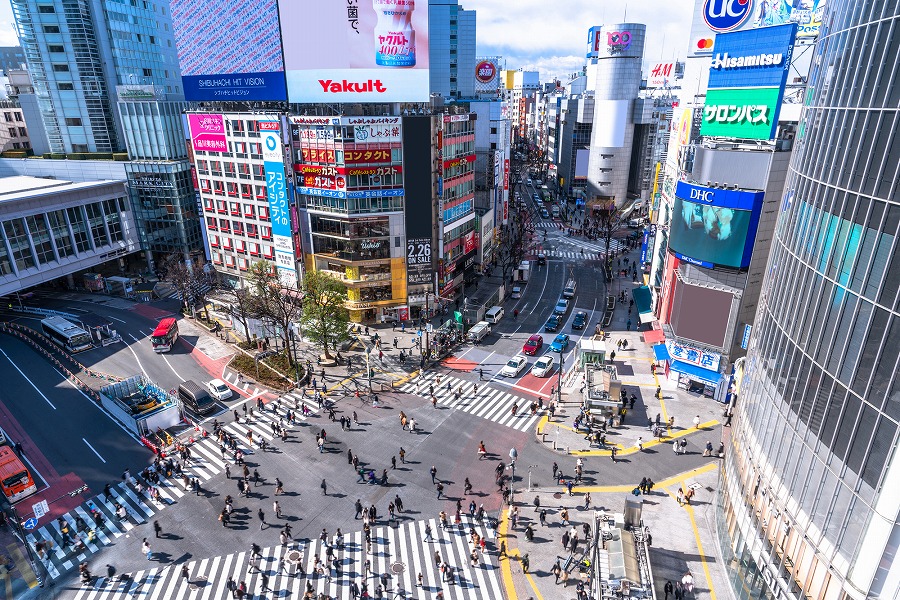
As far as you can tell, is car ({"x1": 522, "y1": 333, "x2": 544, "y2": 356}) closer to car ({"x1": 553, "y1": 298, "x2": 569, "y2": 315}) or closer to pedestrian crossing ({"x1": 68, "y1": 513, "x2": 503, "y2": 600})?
car ({"x1": 553, "y1": 298, "x2": 569, "y2": 315})

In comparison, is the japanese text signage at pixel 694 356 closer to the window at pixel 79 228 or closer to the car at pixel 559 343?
the car at pixel 559 343

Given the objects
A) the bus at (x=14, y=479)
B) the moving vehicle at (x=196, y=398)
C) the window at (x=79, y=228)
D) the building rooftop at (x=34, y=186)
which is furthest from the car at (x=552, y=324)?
the building rooftop at (x=34, y=186)

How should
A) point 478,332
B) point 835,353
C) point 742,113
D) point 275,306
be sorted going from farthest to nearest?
point 478,332 < point 275,306 < point 742,113 < point 835,353

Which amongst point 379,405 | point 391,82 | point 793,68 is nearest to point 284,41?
point 391,82

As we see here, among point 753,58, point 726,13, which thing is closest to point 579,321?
point 753,58

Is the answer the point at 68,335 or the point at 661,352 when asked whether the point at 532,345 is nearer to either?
the point at 661,352

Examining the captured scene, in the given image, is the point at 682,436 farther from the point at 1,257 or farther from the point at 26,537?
the point at 1,257
